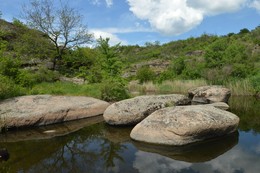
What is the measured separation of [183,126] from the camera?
7.76 metres

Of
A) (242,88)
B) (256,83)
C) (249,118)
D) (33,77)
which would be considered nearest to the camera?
(249,118)

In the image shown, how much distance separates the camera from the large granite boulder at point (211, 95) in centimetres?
1750

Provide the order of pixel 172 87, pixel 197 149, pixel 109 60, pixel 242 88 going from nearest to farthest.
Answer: pixel 197 149, pixel 109 60, pixel 242 88, pixel 172 87

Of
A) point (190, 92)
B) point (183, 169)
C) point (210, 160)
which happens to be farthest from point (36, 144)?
point (190, 92)

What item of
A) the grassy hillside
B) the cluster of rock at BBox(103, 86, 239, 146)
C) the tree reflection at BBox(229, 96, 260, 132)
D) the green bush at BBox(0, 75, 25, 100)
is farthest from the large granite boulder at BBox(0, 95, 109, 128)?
the tree reflection at BBox(229, 96, 260, 132)

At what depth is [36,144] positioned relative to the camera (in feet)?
27.8

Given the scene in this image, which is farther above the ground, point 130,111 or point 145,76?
point 130,111

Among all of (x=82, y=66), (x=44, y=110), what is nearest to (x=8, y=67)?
(x=44, y=110)

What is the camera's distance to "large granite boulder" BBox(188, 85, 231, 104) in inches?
689

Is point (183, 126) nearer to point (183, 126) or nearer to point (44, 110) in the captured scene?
point (183, 126)

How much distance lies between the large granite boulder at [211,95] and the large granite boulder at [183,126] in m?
8.84

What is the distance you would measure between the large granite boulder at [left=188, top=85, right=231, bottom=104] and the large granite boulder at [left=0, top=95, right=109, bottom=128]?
25.4 ft

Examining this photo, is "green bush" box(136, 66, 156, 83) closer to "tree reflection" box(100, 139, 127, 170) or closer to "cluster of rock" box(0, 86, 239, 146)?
"cluster of rock" box(0, 86, 239, 146)

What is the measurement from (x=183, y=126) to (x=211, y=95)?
11135 millimetres
